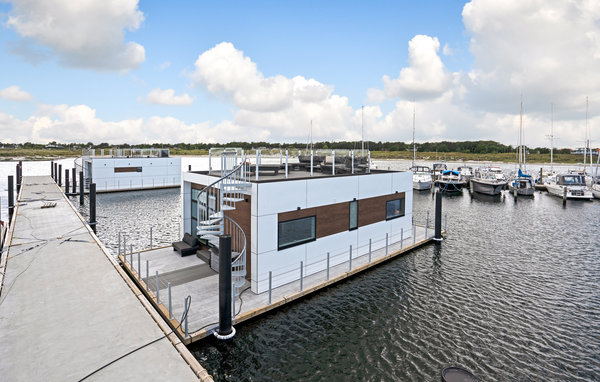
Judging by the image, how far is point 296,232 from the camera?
12.4m

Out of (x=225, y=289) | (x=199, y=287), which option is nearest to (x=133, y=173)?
(x=199, y=287)

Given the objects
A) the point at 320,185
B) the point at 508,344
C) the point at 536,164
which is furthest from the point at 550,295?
the point at 536,164

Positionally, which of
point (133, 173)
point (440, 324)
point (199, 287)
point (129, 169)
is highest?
point (129, 169)

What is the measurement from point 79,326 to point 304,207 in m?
7.63

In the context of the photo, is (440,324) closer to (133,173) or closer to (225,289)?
(225,289)

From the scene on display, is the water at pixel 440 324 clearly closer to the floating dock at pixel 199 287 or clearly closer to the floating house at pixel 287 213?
the floating dock at pixel 199 287

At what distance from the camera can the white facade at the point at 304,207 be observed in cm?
1109

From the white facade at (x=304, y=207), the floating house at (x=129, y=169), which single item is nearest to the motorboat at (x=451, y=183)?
the white facade at (x=304, y=207)

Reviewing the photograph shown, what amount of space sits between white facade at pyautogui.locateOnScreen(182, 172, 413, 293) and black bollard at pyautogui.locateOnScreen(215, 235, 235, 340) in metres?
2.33

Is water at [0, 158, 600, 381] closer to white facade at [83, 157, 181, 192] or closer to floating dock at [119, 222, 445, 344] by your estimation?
floating dock at [119, 222, 445, 344]

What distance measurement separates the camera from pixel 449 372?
5.63 meters

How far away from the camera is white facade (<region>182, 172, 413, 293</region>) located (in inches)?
437

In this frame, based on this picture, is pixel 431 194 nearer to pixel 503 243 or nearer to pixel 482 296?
pixel 503 243

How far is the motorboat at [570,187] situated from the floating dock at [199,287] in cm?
3605
